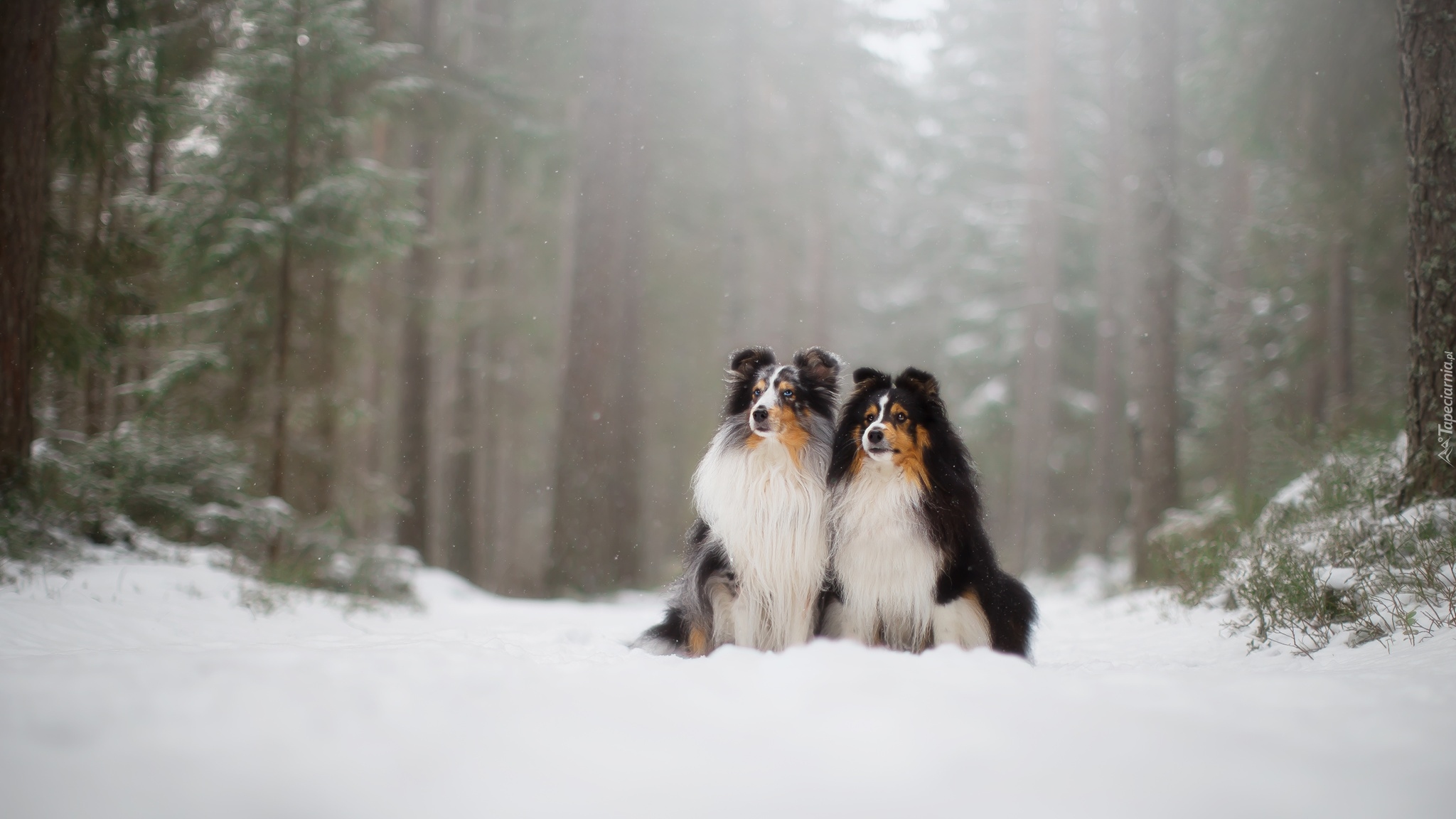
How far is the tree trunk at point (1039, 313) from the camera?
17.4 meters

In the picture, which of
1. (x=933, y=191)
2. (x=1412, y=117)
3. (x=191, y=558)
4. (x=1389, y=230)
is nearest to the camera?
(x=1412, y=117)

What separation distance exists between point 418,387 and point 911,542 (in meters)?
10.8

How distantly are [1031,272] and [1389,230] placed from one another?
8804 mm

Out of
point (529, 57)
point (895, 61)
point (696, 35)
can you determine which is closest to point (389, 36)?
point (529, 57)

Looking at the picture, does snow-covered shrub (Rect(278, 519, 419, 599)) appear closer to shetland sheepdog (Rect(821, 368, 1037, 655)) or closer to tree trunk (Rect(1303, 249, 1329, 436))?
shetland sheepdog (Rect(821, 368, 1037, 655))

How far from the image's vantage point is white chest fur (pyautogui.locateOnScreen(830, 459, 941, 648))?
3.84 m

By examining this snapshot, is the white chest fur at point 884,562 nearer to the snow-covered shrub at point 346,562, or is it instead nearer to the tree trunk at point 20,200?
the snow-covered shrub at point 346,562

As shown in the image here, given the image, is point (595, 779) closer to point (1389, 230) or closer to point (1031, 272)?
point (1389, 230)

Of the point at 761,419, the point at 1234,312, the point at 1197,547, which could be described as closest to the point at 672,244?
the point at 1234,312

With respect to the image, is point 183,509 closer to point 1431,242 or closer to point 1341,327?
point 1431,242

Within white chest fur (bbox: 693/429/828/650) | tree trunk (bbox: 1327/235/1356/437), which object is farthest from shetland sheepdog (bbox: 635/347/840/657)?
tree trunk (bbox: 1327/235/1356/437)

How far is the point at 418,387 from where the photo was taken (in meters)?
12.9

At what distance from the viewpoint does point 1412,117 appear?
4762 mm

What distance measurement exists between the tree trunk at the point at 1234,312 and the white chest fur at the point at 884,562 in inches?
355
